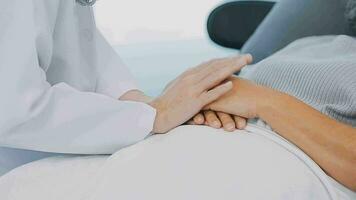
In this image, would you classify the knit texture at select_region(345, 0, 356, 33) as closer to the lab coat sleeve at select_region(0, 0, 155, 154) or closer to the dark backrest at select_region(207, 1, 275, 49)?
the dark backrest at select_region(207, 1, 275, 49)

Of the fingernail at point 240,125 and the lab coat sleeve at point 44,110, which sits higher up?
the lab coat sleeve at point 44,110

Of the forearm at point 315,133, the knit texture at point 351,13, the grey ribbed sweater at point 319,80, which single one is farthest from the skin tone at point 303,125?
the knit texture at point 351,13

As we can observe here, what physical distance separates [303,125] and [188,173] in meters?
0.24

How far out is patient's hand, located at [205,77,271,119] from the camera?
91cm

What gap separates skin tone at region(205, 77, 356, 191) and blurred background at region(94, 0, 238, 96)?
131cm

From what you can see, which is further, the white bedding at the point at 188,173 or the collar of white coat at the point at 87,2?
the collar of white coat at the point at 87,2

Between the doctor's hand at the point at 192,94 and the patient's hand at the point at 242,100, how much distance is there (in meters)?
0.02

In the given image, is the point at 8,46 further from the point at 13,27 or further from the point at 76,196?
the point at 76,196

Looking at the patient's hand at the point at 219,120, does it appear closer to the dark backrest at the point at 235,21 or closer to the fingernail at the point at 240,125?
the fingernail at the point at 240,125

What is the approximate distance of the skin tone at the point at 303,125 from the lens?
81 cm

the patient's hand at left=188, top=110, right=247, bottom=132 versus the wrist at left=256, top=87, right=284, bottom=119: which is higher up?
the wrist at left=256, top=87, right=284, bottom=119

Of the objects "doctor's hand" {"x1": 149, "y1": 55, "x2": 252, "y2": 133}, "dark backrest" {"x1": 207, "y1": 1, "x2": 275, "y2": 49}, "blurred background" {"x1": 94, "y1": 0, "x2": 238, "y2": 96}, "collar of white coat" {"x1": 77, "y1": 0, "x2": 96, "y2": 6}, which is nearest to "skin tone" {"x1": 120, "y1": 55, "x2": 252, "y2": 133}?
"doctor's hand" {"x1": 149, "y1": 55, "x2": 252, "y2": 133}

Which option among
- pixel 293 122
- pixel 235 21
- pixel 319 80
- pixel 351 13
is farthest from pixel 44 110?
pixel 235 21

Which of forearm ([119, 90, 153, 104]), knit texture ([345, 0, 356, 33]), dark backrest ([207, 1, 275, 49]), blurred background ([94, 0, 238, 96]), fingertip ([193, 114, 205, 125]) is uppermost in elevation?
fingertip ([193, 114, 205, 125])
